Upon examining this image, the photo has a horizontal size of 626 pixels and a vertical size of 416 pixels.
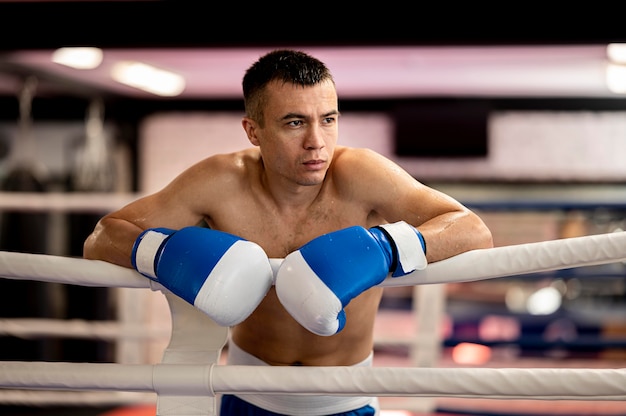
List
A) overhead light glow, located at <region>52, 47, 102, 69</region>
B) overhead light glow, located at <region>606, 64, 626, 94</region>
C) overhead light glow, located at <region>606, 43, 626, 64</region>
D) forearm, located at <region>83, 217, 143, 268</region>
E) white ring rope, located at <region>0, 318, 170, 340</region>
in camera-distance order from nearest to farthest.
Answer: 1. forearm, located at <region>83, 217, 143, 268</region>
2. white ring rope, located at <region>0, 318, 170, 340</region>
3. overhead light glow, located at <region>606, 43, 626, 64</region>
4. overhead light glow, located at <region>52, 47, 102, 69</region>
5. overhead light glow, located at <region>606, 64, 626, 94</region>

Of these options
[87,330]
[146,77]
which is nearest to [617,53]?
[146,77]

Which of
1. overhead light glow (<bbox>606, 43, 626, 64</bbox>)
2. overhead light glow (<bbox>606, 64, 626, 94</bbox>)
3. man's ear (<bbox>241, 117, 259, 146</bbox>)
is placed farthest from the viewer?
overhead light glow (<bbox>606, 64, 626, 94</bbox>)

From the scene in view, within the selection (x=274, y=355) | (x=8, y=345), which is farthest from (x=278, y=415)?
(x=8, y=345)

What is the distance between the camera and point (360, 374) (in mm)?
1068

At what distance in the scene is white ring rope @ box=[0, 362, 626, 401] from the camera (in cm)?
104

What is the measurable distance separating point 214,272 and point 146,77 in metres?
4.26

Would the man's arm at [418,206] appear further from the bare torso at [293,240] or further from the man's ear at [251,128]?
the man's ear at [251,128]

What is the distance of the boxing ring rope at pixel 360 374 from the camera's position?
1041mm

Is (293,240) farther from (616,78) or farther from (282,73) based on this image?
(616,78)

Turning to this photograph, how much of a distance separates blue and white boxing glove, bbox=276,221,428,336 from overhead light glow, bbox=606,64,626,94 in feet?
13.1

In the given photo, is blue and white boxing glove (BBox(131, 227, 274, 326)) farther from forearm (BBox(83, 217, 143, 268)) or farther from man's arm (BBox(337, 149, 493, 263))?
man's arm (BBox(337, 149, 493, 263))

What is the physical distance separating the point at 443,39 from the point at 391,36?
11 centimetres

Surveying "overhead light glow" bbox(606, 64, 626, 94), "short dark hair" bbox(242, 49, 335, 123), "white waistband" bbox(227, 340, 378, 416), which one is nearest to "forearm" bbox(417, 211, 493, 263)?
"short dark hair" bbox(242, 49, 335, 123)

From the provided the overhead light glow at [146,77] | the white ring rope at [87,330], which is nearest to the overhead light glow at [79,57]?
the overhead light glow at [146,77]
